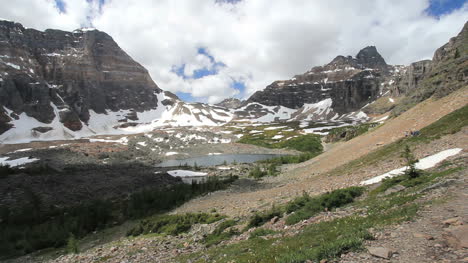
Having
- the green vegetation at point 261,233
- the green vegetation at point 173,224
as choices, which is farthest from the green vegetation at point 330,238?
the green vegetation at point 173,224

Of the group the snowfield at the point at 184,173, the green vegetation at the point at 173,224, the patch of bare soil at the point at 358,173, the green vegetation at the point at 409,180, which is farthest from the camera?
the snowfield at the point at 184,173

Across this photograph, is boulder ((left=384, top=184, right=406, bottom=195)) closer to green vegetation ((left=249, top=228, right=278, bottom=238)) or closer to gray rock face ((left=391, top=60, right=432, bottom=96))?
green vegetation ((left=249, top=228, right=278, bottom=238))

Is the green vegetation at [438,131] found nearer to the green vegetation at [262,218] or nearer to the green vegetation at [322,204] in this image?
the green vegetation at [322,204]

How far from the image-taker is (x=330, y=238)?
8.09 meters

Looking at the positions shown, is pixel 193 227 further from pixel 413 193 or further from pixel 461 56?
pixel 461 56

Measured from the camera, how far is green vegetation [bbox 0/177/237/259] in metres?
20.1

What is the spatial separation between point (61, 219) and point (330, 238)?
27.1m

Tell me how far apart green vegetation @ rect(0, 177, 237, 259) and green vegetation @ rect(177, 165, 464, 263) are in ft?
50.6

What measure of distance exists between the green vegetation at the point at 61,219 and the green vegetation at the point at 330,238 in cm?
1542

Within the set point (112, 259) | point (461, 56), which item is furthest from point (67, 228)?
point (461, 56)

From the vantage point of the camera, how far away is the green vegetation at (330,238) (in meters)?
6.96

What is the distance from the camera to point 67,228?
73.4ft

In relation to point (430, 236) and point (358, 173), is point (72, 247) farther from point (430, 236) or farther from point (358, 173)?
point (358, 173)

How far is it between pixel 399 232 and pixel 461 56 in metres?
39.7
